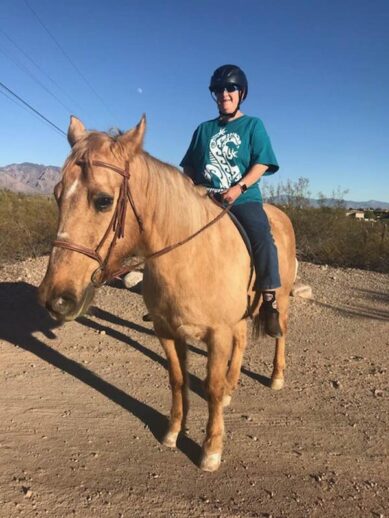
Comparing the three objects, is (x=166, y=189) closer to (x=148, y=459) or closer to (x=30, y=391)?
(x=148, y=459)

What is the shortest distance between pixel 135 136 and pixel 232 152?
4.60ft

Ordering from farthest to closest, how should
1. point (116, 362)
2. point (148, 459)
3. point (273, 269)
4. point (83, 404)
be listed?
point (116, 362), point (83, 404), point (273, 269), point (148, 459)

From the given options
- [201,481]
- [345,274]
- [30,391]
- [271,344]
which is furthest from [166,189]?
[345,274]

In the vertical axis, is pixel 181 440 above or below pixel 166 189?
below

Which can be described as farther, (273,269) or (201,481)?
(273,269)

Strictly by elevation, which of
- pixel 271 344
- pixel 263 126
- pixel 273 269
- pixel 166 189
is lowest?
pixel 271 344

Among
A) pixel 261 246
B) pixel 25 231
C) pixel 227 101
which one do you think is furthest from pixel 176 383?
pixel 25 231

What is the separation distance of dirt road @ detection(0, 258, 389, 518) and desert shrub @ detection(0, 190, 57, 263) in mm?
4393

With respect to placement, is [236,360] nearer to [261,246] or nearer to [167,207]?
[261,246]

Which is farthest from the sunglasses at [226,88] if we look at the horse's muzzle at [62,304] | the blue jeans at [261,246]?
the horse's muzzle at [62,304]

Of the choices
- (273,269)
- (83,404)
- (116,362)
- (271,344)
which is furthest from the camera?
(271,344)

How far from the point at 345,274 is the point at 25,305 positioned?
6.66 metres

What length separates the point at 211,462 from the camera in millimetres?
3133

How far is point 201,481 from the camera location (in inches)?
118
